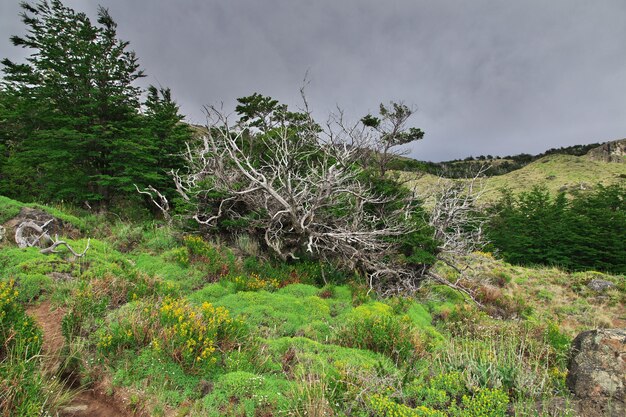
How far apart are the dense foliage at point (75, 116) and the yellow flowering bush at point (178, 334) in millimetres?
10870

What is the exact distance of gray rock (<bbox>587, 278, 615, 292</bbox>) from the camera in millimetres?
15031

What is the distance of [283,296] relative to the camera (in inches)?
304

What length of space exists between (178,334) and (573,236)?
29.9 metres

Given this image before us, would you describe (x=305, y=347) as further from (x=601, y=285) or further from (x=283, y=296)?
(x=601, y=285)

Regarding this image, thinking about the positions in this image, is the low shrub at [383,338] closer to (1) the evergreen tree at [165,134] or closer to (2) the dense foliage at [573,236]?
(1) the evergreen tree at [165,134]

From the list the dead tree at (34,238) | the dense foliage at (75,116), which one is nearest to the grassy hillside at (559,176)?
the dense foliage at (75,116)

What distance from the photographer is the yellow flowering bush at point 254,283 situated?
8.07m

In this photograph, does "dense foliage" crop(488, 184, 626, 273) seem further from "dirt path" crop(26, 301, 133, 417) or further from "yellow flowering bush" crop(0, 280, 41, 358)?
"yellow flowering bush" crop(0, 280, 41, 358)

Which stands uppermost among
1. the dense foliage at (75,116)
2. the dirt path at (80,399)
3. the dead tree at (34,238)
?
the dense foliage at (75,116)

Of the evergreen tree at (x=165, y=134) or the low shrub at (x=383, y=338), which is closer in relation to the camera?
the low shrub at (x=383, y=338)

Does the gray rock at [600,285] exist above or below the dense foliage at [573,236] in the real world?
below

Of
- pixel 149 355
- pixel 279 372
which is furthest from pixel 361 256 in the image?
pixel 149 355

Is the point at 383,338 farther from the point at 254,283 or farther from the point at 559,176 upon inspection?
the point at 559,176

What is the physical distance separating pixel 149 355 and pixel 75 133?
13.2 m
